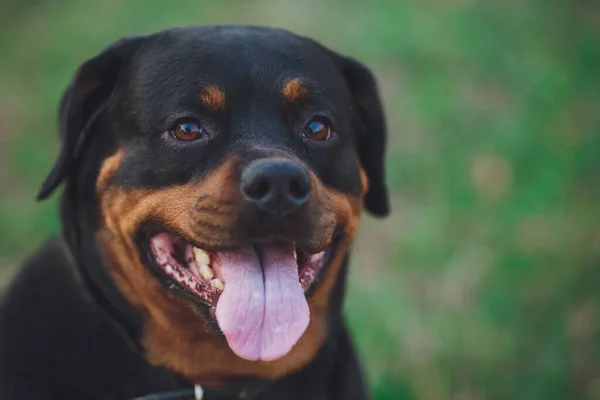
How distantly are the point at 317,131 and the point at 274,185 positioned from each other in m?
0.48

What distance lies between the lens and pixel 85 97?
2.75m

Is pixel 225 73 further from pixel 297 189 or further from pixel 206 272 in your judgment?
pixel 206 272

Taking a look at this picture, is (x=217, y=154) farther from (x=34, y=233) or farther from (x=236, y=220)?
(x=34, y=233)

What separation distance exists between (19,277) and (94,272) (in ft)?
1.07

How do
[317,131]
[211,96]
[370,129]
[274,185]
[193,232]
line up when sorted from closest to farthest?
[274,185], [193,232], [211,96], [317,131], [370,129]

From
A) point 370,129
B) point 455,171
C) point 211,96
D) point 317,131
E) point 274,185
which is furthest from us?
point 455,171

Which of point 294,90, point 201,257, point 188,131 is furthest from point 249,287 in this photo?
point 294,90

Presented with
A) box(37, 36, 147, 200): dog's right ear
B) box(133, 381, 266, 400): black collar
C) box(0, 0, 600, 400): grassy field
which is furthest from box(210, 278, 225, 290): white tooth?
box(0, 0, 600, 400): grassy field

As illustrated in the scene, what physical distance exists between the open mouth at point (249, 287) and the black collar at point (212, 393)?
0.93ft

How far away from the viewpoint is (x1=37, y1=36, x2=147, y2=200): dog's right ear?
2691 mm

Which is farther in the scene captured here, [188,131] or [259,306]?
[188,131]

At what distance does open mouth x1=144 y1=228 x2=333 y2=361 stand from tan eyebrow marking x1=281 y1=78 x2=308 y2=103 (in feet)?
1.57

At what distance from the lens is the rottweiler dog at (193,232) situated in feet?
7.90

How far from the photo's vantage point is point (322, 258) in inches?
105
